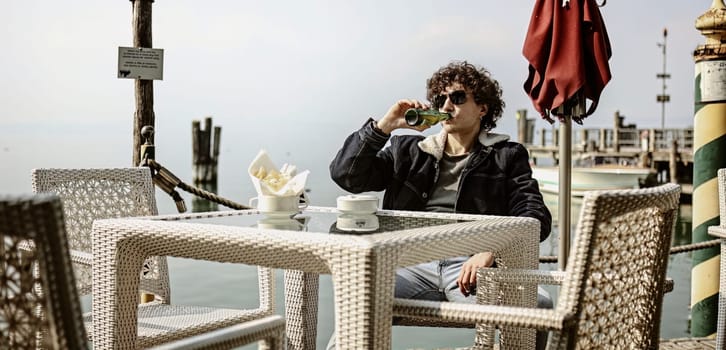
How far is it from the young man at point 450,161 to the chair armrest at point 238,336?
3.98 feet

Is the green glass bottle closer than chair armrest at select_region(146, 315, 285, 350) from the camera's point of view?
No

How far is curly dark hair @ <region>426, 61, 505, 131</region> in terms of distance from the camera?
299 centimetres

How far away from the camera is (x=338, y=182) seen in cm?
304

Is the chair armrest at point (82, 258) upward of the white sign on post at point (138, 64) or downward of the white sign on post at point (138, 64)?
downward

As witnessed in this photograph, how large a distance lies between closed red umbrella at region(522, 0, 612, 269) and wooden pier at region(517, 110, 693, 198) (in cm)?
2136

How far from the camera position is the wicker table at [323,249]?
5.14ft

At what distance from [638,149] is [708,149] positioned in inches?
1066

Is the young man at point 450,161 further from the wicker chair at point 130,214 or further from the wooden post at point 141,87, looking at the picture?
the wooden post at point 141,87

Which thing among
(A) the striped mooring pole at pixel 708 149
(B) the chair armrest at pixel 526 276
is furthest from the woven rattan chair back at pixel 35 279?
(A) the striped mooring pole at pixel 708 149

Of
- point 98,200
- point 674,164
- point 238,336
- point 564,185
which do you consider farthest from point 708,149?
point 674,164

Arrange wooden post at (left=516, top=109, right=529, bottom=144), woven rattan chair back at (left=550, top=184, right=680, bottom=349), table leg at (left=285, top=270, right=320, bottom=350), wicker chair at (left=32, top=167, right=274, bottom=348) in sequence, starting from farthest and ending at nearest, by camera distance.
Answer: wooden post at (left=516, top=109, right=529, bottom=144) → table leg at (left=285, top=270, right=320, bottom=350) → wicker chair at (left=32, top=167, right=274, bottom=348) → woven rattan chair back at (left=550, top=184, right=680, bottom=349)

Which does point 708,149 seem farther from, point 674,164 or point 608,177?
point 608,177

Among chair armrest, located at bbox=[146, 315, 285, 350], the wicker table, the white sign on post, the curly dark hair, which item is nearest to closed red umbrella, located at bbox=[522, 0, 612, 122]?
the curly dark hair

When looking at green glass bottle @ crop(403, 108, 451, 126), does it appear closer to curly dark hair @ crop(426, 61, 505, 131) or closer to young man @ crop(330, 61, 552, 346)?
young man @ crop(330, 61, 552, 346)
